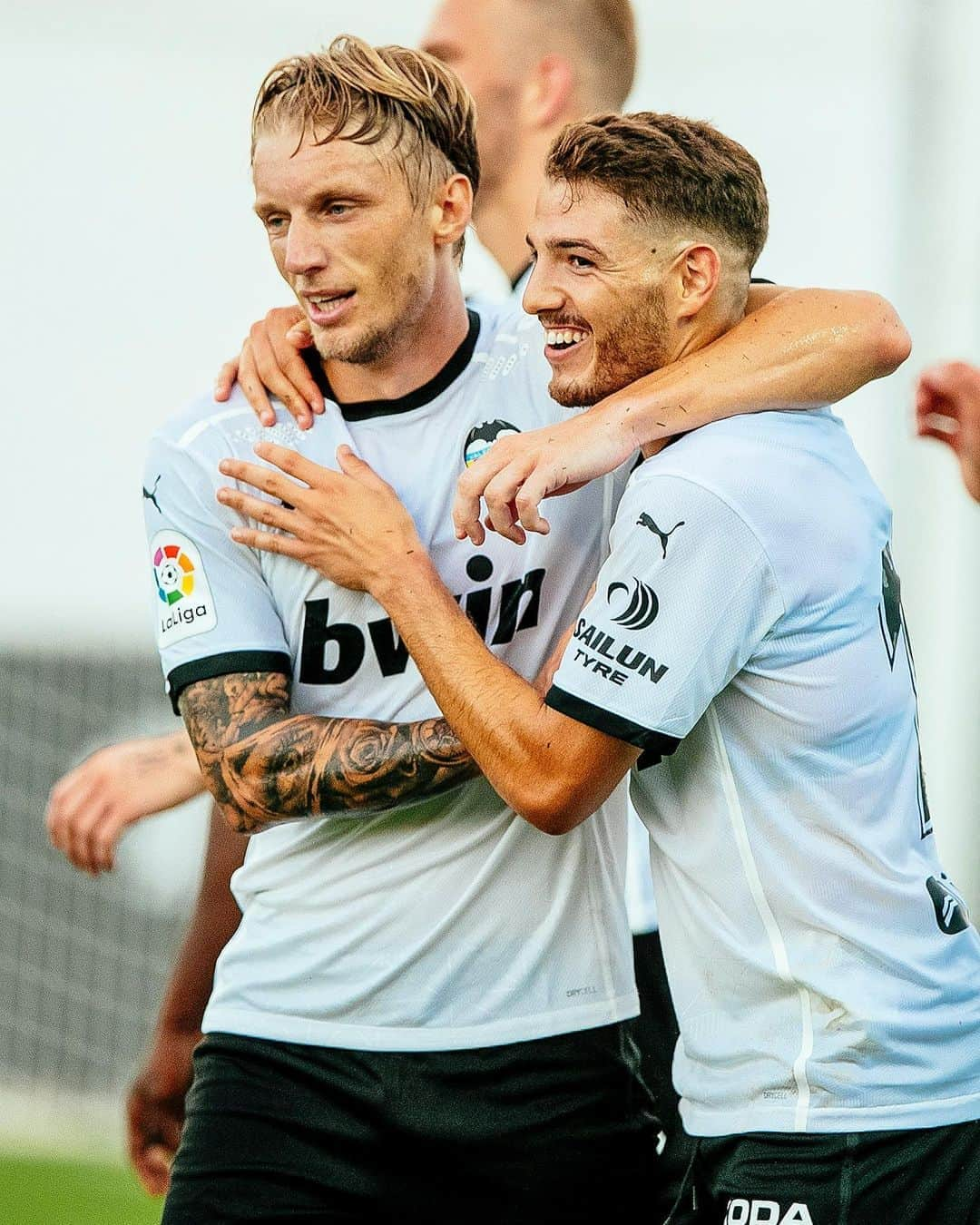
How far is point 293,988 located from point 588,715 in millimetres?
748

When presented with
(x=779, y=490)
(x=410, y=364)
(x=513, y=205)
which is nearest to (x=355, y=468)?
(x=410, y=364)

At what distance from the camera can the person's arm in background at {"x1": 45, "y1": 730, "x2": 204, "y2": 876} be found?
3166 mm

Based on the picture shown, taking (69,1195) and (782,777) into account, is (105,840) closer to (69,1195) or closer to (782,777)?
(782,777)

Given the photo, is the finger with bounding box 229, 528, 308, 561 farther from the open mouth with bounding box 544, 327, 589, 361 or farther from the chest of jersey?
the open mouth with bounding box 544, 327, 589, 361

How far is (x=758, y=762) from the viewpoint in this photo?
7.28 ft

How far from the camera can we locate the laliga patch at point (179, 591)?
104 inches

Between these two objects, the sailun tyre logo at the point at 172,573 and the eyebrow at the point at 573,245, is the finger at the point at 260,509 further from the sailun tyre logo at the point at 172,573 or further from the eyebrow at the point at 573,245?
the eyebrow at the point at 573,245

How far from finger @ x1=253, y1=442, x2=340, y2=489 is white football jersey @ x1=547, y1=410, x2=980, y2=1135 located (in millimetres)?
529

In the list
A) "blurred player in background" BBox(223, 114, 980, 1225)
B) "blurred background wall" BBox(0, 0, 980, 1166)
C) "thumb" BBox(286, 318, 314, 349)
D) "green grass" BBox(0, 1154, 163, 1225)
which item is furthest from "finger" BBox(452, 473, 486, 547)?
"green grass" BBox(0, 1154, 163, 1225)

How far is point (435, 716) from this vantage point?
256 centimetres

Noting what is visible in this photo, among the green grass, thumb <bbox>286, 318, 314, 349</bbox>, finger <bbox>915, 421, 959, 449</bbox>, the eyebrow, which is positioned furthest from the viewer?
the green grass

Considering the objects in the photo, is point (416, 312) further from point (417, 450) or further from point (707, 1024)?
point (707, 1024)

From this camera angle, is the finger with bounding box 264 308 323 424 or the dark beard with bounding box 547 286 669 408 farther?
Result: the finger with bounding box 264 308 323 424

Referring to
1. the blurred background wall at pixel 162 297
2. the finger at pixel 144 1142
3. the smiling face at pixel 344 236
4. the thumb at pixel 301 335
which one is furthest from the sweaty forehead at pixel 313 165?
the blurred background wall at pixel 162 297
